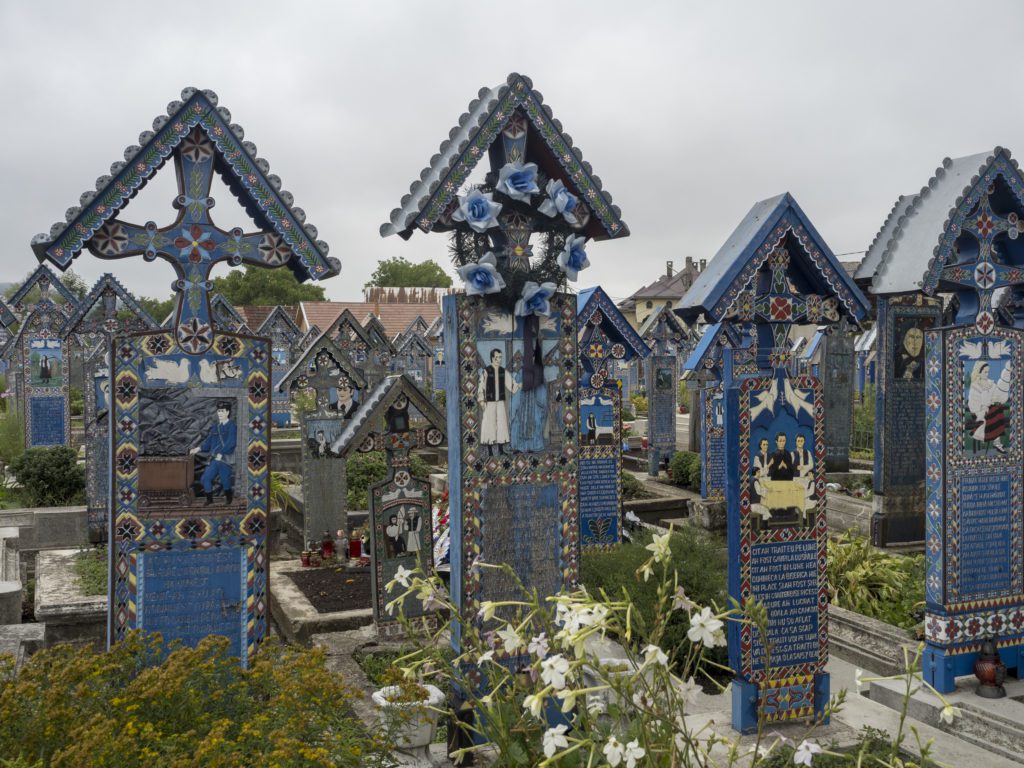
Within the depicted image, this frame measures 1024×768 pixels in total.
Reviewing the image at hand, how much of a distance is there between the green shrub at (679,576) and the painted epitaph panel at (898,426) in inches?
149

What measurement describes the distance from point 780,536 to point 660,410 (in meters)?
13.8

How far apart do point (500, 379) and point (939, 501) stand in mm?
3611

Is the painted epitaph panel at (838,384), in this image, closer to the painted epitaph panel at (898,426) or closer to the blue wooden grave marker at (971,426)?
the painted epitaph panel at (898,426)

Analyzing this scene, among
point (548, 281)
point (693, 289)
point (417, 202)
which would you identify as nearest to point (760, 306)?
point (693, 289)

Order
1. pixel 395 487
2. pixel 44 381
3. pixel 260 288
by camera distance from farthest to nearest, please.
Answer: pixel 260 288 < pixel 44 381 < pixel 395 487

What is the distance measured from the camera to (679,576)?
8688mm

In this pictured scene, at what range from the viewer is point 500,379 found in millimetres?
6422

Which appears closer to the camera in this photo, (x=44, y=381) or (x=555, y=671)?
(x=555, y=671)

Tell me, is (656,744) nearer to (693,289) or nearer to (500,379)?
(500,379)

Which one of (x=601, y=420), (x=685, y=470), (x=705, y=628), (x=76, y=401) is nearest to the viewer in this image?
(x=705, y=628)

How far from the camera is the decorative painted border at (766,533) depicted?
6.42 metres

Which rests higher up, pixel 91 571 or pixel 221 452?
pixel 221 452

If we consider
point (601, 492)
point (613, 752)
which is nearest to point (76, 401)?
point (601, 492)

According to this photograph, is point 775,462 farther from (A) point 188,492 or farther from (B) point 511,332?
(A) point 188,492
